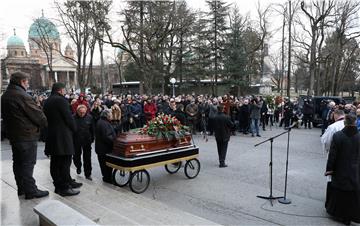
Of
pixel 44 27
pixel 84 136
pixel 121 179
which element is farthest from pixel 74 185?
pixel 44 27

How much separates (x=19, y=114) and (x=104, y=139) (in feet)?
8.41

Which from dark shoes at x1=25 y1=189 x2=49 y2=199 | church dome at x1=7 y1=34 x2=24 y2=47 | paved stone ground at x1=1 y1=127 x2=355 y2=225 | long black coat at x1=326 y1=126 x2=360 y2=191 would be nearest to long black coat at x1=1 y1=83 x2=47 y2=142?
dark shoes at x1=25 y1=189 x2=49 y2=199

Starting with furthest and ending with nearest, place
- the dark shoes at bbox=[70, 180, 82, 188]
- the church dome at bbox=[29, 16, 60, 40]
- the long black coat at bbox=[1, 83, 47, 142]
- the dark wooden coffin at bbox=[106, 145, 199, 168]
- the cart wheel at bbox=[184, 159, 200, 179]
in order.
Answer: the church dome at bbox=[29, 16, 60, 40], the cart wheel at bbox=[184, 159, 200, 179], the dark wooden coffin at bbox=[106, 145, 199, 168], the dark shoes at bbox=[70, 180, 82, 188], the long black coat at bbox=[1, 83, 47, 142]

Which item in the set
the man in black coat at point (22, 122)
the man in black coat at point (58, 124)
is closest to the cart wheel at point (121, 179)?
the man in black coat at point (58, 124)

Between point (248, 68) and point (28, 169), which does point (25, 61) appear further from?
point (28, 169)

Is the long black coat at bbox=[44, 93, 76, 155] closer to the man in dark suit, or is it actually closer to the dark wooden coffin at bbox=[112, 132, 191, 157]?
the dark wooden coffin at bbox=[112, 132, 191, 157]

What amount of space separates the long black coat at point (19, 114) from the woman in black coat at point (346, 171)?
16.4 feet

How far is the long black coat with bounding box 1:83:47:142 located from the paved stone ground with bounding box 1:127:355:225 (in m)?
1.11

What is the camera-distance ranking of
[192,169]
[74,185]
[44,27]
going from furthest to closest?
1. [44,27]
2. [192,169]
3. [74,185]

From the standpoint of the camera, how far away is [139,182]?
766cm

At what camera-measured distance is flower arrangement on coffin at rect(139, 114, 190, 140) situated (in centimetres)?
768

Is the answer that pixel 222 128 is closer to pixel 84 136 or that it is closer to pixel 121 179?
pixel 121 179

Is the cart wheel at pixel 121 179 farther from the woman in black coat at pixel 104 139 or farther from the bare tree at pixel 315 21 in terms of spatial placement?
the bare tree at pixel 315 21

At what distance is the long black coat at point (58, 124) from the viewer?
218 inches
